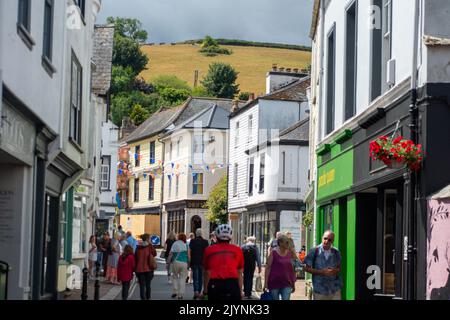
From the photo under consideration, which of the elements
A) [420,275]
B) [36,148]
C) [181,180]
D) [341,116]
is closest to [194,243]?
[341,116]

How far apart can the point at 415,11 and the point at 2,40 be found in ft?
21.8

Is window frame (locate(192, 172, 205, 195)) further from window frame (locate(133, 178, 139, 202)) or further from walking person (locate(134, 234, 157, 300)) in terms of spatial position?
walking person (locate(134, 234, 157, 300))

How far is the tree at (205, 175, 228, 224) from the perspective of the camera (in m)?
64.4

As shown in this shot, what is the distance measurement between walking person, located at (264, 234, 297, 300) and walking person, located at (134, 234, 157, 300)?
618 cm

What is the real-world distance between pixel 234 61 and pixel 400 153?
132 m

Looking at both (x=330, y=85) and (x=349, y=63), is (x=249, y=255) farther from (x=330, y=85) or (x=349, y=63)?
(x=349, y=63)

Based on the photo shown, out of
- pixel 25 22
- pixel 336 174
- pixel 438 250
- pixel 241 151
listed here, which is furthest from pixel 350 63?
pixel 241 151

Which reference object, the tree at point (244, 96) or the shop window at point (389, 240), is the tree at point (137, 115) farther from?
the shop window at point (389, 240)

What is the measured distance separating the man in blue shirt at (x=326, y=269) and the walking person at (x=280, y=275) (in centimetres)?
101

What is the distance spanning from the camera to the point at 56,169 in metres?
20.5

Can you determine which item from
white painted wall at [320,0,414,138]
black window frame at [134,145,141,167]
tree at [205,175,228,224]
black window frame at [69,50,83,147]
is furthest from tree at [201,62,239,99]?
black window frame at [69,50,83,147]

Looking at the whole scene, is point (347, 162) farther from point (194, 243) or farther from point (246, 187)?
point (246, 187)
